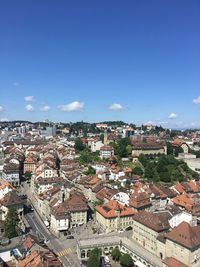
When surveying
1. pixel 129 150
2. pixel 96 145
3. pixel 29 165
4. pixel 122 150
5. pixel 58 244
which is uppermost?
pixel 96 145

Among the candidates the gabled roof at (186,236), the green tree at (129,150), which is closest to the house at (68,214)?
the gabled roof at (186,236)

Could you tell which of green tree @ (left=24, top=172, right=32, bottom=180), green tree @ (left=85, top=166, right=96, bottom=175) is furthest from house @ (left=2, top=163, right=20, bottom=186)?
green tree @ (left=85, top=166, right=96, bottom=175)

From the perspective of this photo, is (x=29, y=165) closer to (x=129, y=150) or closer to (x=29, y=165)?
(x=29, y=165)

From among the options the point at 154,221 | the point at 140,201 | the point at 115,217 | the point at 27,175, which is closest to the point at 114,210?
the point at 115,217

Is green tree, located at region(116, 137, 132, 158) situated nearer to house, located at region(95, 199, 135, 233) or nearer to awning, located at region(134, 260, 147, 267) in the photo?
house, located at region(95, 199, 135, 233)

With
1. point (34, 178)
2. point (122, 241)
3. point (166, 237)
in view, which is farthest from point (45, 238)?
point (34, 178)

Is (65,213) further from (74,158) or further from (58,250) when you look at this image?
(74,158)
